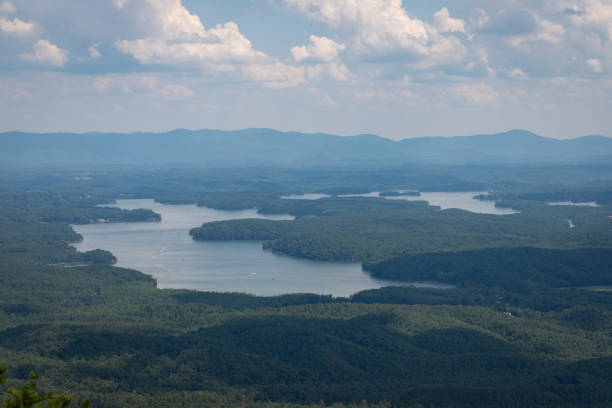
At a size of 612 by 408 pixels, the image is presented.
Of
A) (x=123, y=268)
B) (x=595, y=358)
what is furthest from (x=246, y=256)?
(x=595, y=358)

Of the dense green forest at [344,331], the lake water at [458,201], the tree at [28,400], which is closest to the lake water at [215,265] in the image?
the dense green forest at [344,331]

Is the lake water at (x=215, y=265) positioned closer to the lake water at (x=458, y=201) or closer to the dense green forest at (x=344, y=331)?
the dense green forest at (x=344, y=331)

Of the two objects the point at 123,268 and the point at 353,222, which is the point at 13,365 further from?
the point at 353,222

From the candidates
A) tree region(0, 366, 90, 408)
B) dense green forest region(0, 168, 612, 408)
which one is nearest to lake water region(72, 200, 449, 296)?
dense green forest region(0, 168, 612, 408)

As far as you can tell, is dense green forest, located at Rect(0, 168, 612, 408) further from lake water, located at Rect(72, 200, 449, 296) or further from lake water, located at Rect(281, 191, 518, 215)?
lake water, located at Rect(281, 191, 518, 215)

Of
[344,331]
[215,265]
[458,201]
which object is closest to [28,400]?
[344,331]

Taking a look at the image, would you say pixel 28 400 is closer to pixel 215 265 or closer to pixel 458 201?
pixel 215 265

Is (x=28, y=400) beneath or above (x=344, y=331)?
above
